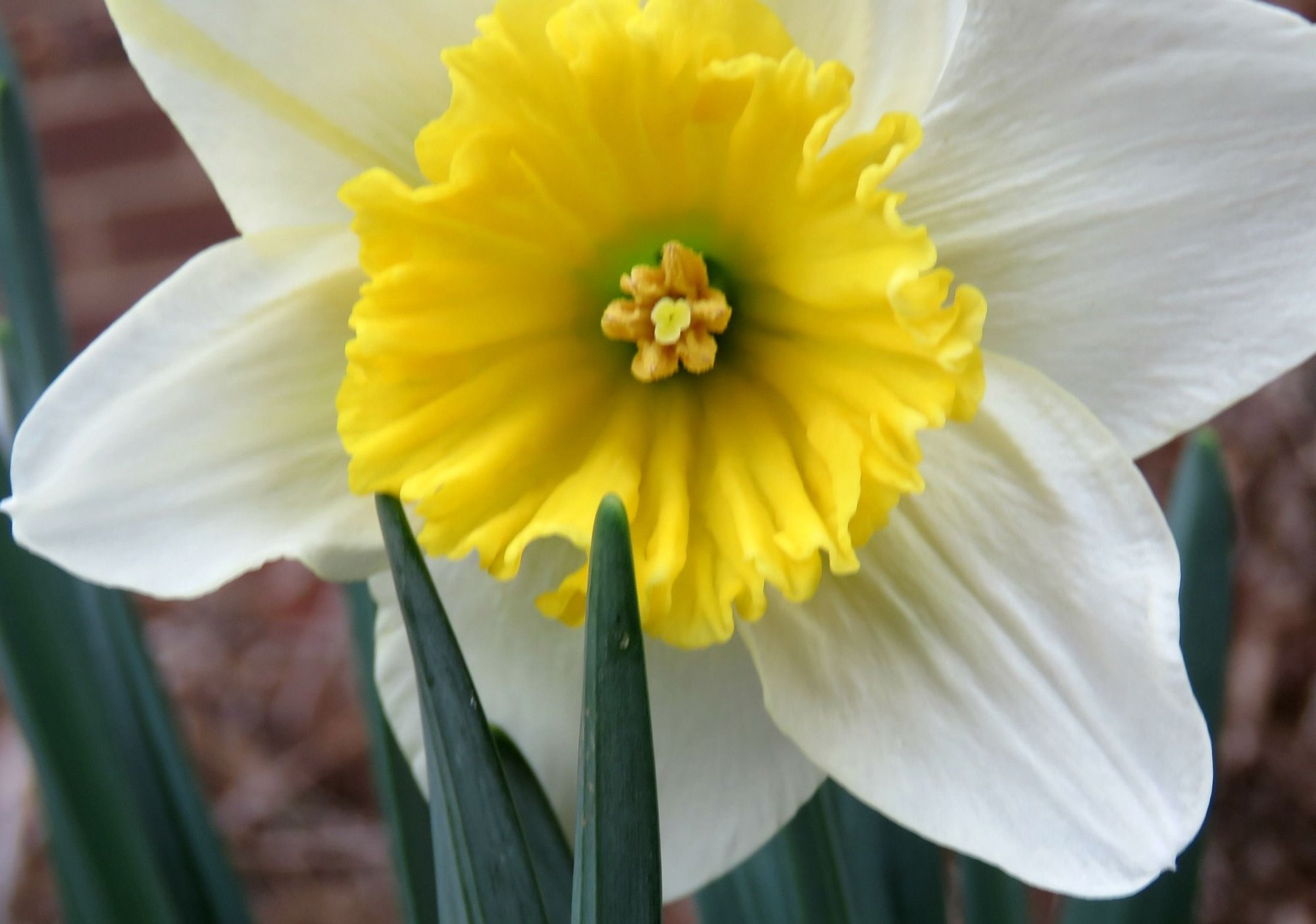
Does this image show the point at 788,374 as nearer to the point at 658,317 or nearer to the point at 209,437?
the point at 658,317

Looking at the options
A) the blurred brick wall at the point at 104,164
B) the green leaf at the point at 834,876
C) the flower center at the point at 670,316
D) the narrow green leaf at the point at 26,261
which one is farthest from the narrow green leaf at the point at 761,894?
the blurred brick wall at the point at 104,164

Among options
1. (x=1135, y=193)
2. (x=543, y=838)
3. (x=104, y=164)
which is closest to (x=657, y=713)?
(x=543, y=838)

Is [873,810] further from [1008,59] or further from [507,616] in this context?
[1008,59]

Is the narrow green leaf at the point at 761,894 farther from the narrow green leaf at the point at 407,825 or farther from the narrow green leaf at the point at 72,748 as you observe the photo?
the narrow green leaf at the point at 72,748

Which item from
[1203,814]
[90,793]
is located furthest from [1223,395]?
[90,793]

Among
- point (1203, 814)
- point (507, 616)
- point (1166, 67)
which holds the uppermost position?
point (1166, 67)

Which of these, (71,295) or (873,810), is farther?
(71,295)

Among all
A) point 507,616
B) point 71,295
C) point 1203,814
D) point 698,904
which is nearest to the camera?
point 1203,814
